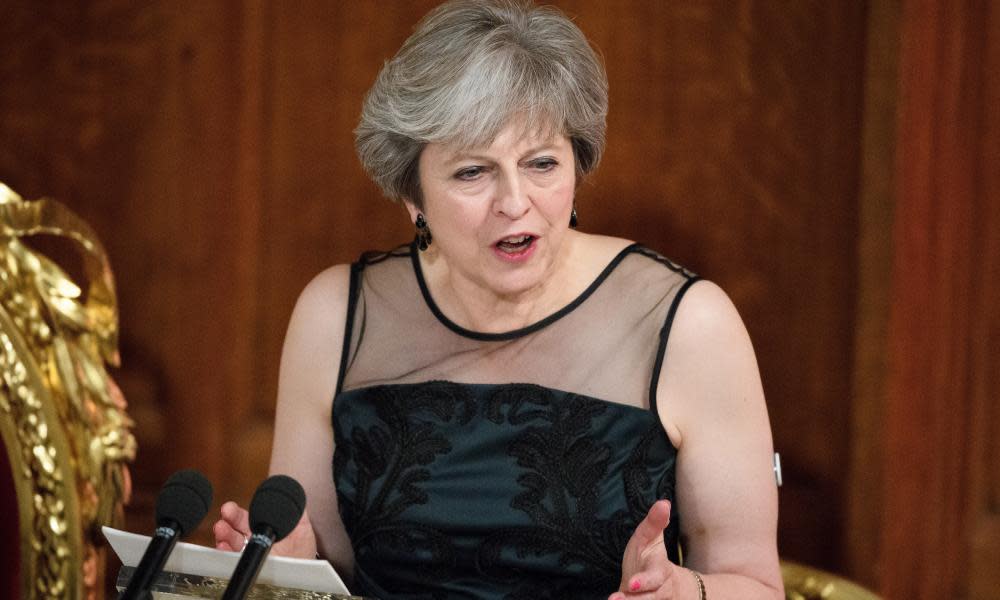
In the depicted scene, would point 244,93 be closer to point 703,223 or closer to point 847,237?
point 703,223

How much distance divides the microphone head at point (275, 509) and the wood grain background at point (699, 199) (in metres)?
1.46

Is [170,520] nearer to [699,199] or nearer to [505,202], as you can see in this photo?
[505,202]

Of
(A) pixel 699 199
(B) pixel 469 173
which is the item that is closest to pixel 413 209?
(B) pixel 469 173

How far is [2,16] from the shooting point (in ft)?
9.70

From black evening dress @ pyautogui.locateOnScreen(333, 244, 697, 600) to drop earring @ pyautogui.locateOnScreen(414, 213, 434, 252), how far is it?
16 centimetres

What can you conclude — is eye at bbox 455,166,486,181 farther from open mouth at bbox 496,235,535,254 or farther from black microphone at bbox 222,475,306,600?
Result: black microphone at bbox 222,475,306,600

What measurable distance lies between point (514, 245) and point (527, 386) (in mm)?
251

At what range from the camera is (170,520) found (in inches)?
57.3

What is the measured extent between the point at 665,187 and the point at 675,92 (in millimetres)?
207

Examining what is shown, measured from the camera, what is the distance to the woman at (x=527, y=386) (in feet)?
6.82

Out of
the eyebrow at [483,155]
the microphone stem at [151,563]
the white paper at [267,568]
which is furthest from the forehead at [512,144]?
the microphone stem at [151,563]

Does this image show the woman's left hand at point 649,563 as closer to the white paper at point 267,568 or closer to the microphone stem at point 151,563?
the white paper at point 267,568

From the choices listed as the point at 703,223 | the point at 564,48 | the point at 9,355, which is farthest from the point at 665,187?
the point at 9,355

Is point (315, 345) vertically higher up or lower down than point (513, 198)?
lower down
